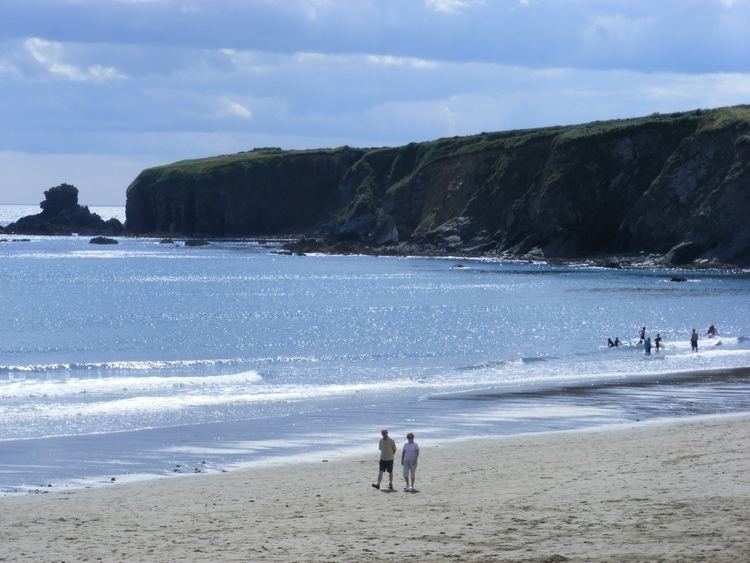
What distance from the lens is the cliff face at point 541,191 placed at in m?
115

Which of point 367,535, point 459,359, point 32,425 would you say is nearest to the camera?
point 367,535

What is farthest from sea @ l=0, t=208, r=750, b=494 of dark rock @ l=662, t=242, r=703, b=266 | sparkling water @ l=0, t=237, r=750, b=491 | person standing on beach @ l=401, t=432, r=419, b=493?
dark rock @ l=662, t=242, r=703, b=266

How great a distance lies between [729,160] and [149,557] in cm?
10771

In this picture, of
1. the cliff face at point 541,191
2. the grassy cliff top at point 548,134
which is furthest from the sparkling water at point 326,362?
the grassy cliff top at point 548,134

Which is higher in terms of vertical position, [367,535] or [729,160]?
[729,160]

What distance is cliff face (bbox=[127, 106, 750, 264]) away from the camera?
115000mm

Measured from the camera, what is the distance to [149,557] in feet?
52.4

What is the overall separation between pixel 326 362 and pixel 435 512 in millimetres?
30301

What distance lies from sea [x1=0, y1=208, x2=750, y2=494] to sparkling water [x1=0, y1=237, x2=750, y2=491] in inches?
5.1

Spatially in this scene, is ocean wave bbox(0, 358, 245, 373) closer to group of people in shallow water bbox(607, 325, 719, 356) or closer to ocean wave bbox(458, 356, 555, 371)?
ocean wave bbox(458, 356, 555, 371)

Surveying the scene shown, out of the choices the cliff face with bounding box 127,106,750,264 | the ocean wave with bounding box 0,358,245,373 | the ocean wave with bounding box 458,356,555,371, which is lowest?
the ocean wave with bounding box 0,358,245,373

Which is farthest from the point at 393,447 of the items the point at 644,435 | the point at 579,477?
the point at 644,435

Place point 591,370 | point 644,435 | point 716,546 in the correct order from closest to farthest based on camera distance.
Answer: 1. point 716,546
2. point 644,435
3. point 591,370

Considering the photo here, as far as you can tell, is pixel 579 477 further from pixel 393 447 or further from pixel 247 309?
pixel 247 309
